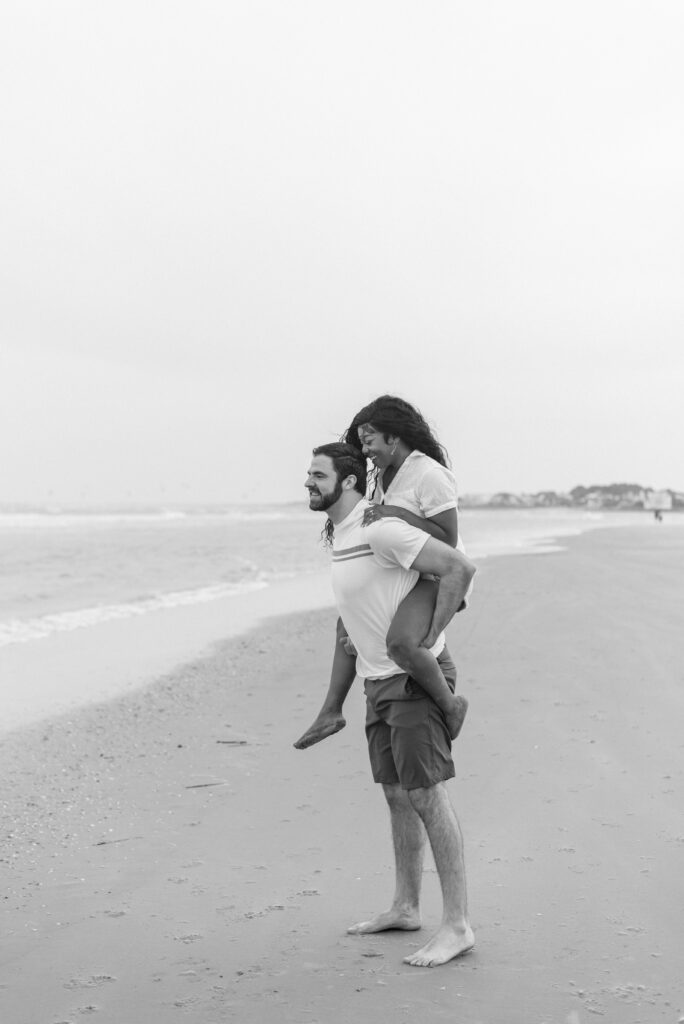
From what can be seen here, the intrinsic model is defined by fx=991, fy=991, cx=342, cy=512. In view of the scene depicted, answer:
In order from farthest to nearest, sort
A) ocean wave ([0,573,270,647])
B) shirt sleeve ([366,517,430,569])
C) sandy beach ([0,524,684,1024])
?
ocean wave ([0,573,270,647]), shirt sleeve ([366,517,430,569]), sandy beach ([0,524,684,1024])

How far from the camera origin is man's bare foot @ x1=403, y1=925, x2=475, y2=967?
364 centimetres

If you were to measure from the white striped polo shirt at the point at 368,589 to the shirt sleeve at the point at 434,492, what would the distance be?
0.69 ft

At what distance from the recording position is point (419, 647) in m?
3.65

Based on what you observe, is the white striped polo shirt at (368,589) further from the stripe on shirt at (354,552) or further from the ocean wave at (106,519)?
the ocean wave at (106,519)

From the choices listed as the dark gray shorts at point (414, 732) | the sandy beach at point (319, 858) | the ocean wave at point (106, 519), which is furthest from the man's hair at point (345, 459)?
the ocean wave at point (106, 519)

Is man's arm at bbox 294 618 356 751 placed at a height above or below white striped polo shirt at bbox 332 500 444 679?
below

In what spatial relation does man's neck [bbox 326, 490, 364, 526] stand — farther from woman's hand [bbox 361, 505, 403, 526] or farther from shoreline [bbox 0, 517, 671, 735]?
shoreline [bbox 0, 517, 671, 735]

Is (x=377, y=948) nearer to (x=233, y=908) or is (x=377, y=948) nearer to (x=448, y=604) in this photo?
(x=233, y=908)

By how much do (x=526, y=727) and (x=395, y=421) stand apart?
409cm

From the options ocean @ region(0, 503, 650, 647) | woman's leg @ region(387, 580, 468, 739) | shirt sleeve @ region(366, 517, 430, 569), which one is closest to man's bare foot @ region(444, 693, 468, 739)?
woman's leg @ region(387, 580, 468, 739)

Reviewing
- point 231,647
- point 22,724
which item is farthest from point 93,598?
point 22,724

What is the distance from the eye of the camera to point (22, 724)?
7977 mm

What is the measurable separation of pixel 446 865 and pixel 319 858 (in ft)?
4.27

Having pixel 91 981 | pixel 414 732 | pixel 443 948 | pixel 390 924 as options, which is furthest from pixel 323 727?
pixel 91 981
